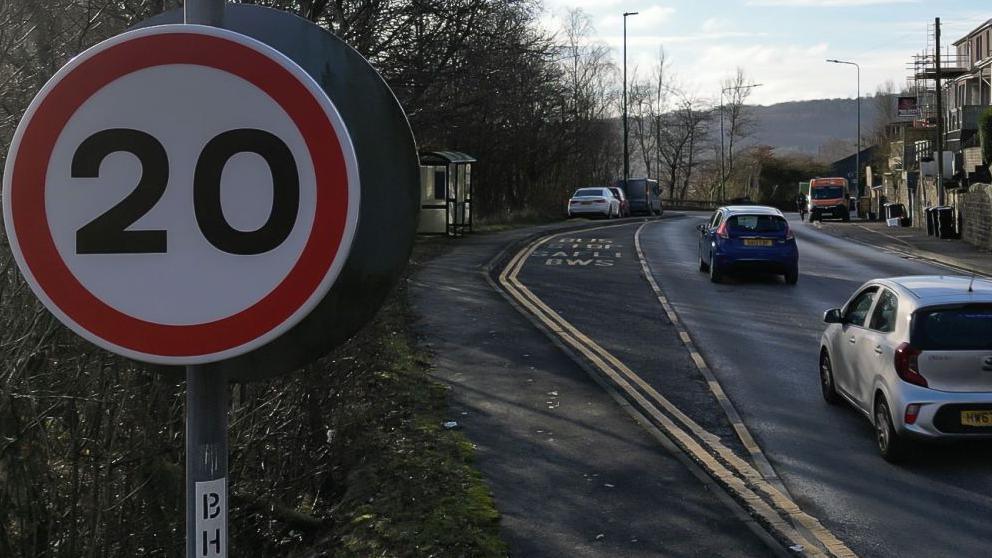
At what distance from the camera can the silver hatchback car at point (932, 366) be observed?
9438 millimetres

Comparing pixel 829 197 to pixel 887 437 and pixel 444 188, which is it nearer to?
pixel 444 188

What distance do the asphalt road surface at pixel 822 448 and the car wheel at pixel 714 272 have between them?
1.59m

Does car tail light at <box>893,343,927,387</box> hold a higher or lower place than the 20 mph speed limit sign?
lower

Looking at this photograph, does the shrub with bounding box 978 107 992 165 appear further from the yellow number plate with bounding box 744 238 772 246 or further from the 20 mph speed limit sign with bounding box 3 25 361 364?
the 20 mph speed limit sign with bounding box 3 25 361 364

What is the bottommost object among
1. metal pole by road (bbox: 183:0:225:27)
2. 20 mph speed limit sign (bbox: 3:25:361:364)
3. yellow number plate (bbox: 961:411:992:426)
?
yellow number plate (bbox: 961:411:992:426)

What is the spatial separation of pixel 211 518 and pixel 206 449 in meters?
0.15

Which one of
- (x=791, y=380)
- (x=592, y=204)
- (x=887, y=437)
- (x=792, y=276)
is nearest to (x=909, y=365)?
(x=887, y=437)

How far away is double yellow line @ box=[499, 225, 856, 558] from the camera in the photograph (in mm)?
7754

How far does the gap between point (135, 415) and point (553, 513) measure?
10.4 ft

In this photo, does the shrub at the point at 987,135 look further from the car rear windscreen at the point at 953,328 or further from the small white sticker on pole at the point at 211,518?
the small white sticker on pole at the point at 211,518

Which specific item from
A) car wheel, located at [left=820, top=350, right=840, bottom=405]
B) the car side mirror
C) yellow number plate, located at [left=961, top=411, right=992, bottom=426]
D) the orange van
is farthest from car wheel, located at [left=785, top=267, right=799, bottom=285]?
the orange van

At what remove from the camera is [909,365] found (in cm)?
966

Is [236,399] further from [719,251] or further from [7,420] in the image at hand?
[719,251]

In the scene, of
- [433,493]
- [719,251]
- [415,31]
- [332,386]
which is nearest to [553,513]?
[433,493]
